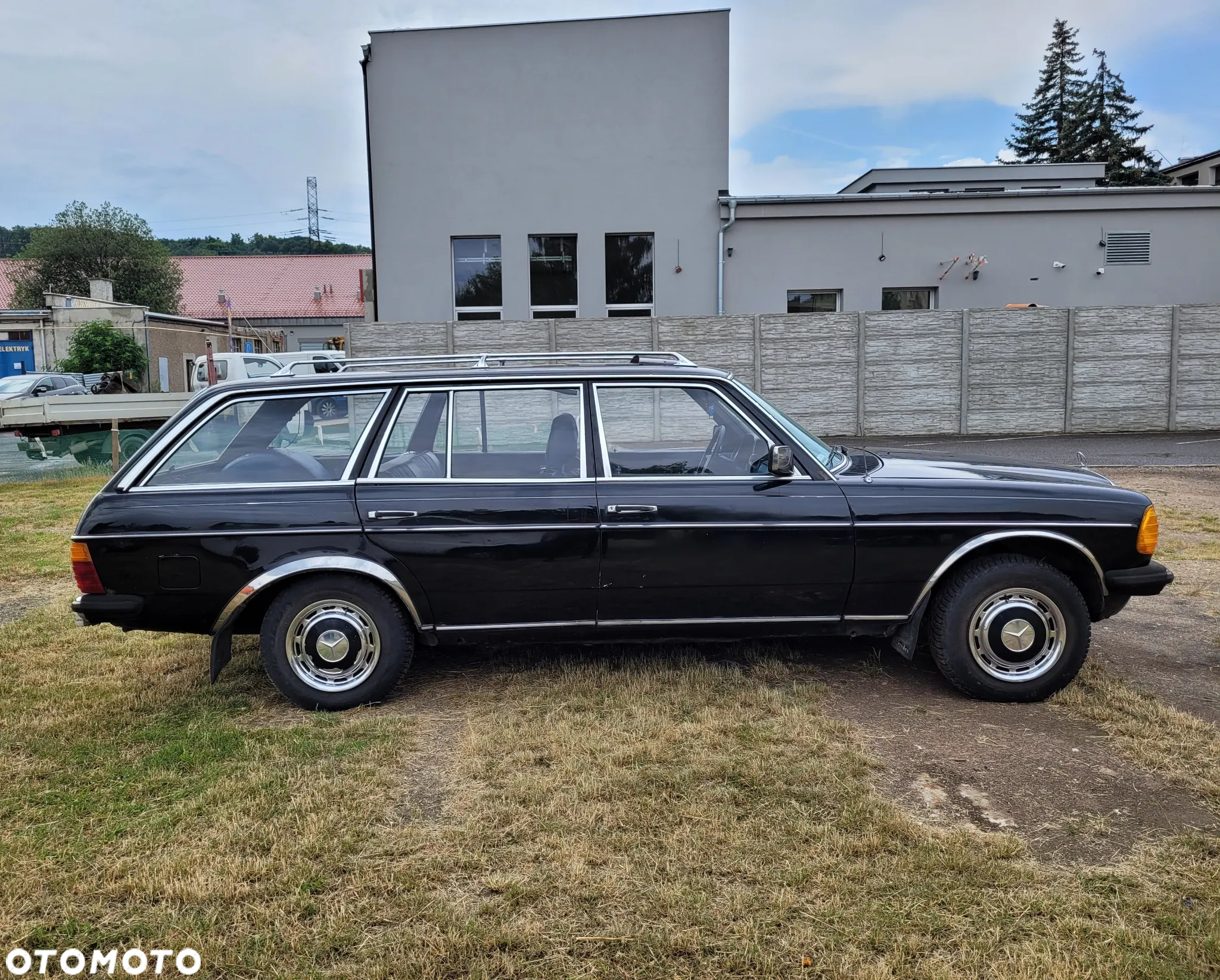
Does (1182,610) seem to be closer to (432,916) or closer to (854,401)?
(432,916)

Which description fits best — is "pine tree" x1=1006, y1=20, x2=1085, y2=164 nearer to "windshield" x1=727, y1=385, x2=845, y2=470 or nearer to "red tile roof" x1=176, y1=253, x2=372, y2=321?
"red tile roof" x1=176, y1=253, x2=372, y2=321

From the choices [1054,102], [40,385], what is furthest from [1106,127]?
[40,385]

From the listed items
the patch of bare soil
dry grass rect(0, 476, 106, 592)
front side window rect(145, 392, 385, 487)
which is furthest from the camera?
dry grass rect(0, 476, 106, 592)

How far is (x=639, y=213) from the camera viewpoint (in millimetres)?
18938

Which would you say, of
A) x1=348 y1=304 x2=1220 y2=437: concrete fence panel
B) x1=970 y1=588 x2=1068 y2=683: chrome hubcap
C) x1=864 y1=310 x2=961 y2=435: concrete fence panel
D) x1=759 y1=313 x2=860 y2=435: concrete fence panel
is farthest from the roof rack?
x1=864 y1=310 x2=961 y2=435: concrete fence panel

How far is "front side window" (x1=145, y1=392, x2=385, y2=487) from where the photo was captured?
4.54 m

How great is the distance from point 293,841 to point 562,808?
943mm

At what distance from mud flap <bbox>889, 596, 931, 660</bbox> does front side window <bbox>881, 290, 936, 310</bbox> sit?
15996 mm

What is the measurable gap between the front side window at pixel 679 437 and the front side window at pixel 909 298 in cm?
1594

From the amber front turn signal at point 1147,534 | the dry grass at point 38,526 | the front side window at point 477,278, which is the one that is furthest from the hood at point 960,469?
the front side window at point 477,278

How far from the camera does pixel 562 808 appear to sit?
136 inches

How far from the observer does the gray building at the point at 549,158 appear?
1862cm

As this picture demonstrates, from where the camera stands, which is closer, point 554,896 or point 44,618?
point 554,896

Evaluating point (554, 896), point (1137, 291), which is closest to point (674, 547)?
point (554, 896)
